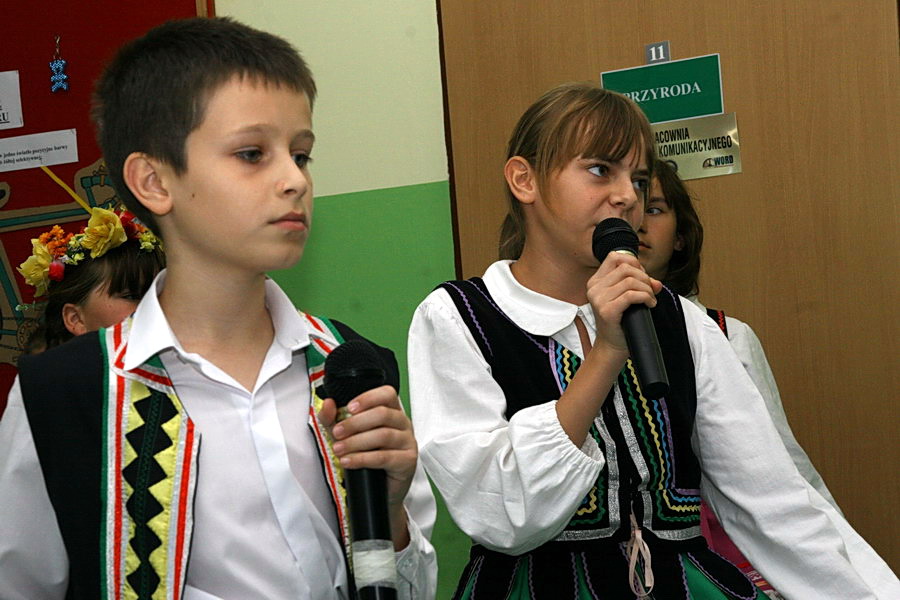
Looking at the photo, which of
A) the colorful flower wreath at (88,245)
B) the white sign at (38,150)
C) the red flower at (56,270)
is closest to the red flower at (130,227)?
the colorful flower wreath at (88,245)

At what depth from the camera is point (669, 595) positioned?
1556mm

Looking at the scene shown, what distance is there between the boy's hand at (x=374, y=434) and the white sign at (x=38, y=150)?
9.31 ft

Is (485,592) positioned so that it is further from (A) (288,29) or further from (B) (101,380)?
(A) (288,29)

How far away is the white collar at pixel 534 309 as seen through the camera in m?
1.72

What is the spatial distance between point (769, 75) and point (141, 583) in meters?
2.32

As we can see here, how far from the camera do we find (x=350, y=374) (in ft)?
3.58

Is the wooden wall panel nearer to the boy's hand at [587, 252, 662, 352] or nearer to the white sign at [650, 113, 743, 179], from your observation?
the white sign at [650, 113, 743, 179]

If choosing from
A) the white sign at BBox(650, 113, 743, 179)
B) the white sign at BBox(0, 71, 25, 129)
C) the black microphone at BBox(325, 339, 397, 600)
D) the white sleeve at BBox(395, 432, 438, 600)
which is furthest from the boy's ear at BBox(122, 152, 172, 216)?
the white sign at BBox(0, 71, 25, 129)

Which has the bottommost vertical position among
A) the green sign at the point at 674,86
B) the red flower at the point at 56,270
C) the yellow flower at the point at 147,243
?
the red flower at the point at 56,270

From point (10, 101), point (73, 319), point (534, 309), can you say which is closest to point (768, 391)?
point (534, 309)

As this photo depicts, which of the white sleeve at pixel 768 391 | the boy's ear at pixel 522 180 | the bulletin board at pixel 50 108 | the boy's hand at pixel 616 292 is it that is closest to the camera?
the boy's hand at pixel 616 292

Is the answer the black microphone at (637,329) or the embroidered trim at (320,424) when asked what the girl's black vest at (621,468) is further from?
the embroidered trim at (320,424)

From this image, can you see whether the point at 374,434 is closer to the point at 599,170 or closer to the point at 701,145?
the point at 599,170

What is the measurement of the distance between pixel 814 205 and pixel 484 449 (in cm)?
165
